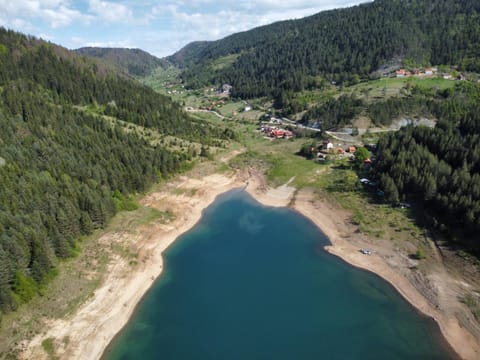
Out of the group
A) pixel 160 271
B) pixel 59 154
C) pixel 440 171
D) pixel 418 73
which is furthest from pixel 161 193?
pixel 418 73

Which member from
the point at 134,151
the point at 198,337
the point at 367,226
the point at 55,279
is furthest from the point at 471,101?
the point at 55,279

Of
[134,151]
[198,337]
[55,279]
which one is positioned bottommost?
[198,337]

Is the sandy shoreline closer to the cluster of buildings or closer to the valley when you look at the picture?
the valley

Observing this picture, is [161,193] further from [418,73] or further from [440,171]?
[418,73]

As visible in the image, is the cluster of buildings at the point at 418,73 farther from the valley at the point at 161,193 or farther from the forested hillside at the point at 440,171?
the forested hillside at the point at 440,171

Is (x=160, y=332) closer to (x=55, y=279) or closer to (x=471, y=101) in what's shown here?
(x=55, y=279)

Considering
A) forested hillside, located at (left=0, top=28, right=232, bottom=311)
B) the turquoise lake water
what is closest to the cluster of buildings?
forested hillside, located at (left=0, top=28, right=232, bottom=311)
